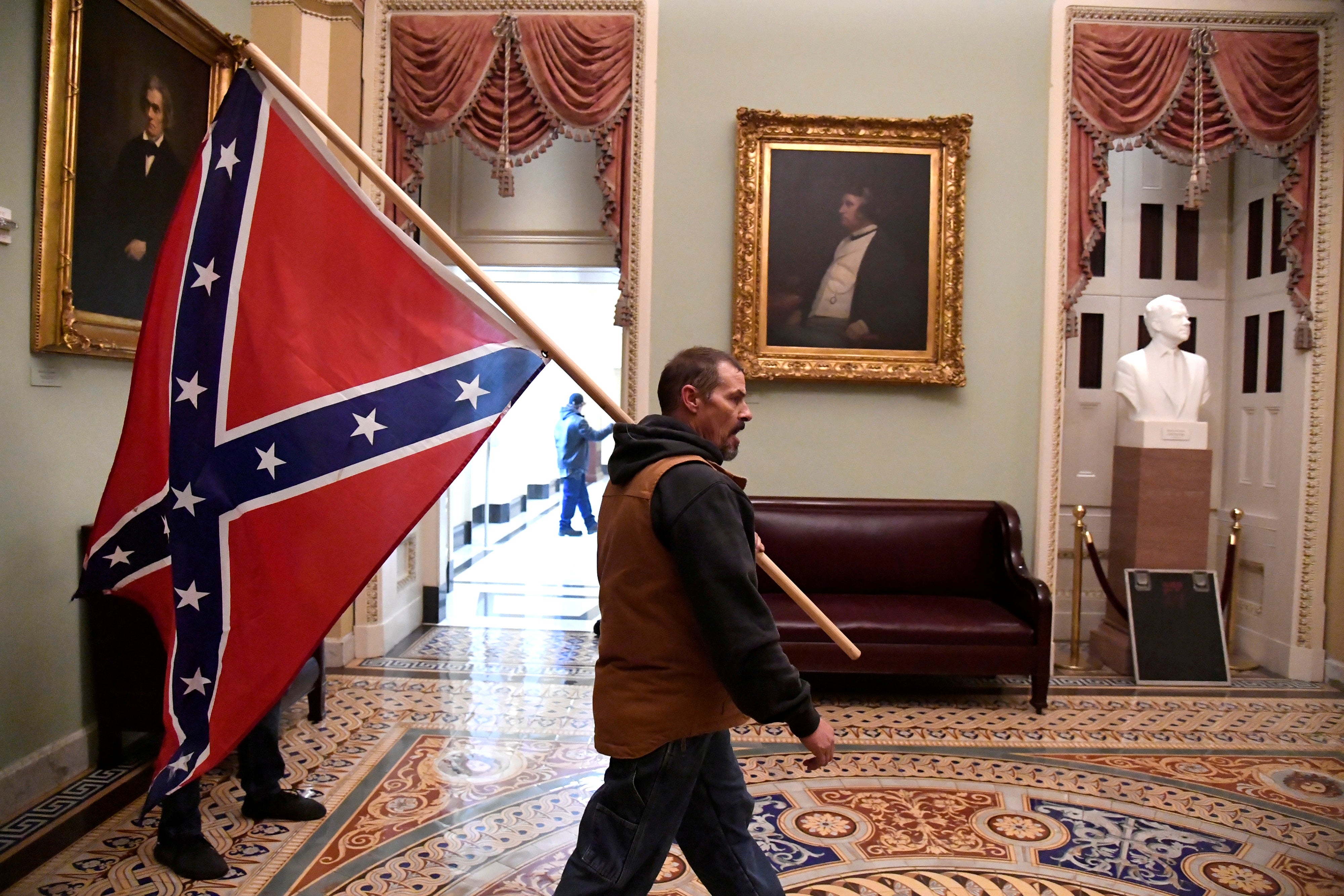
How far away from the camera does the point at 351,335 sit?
7.72 feet

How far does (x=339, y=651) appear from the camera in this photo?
18.2 ft

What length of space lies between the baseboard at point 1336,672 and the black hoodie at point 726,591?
17.4 feet

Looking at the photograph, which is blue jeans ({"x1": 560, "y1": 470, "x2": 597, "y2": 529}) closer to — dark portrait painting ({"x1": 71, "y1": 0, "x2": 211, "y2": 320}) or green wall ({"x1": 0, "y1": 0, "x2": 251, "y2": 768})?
dark portrait painting ({"x1": 71, "y1": 0, "x2": 211, "y2": 320})

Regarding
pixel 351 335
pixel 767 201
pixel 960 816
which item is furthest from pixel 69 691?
pixel 767 201

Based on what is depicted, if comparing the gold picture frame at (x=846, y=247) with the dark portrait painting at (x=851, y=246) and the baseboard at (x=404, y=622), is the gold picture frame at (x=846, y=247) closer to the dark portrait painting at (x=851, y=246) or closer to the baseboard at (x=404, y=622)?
the dark portrait painting at (x=851, y=246)

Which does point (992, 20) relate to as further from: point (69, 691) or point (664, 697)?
point (69, 691)

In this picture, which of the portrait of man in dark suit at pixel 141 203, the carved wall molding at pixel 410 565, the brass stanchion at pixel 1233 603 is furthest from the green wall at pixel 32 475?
the brass stanchion at pixel 1233 603

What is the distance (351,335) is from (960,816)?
9.57ft

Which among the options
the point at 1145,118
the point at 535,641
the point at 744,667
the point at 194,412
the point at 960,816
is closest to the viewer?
the point at 744,667

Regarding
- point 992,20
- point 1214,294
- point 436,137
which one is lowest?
point 1214,294

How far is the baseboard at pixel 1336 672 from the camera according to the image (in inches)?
221

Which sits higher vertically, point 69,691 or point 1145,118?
point 1145,118

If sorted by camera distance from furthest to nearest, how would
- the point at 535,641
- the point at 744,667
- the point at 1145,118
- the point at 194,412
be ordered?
the point at 535,641 → the point at 1145,118 → the point at 194,412 → the point at 744,667

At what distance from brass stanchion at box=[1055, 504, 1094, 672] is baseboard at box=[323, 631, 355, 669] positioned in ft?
14.4
